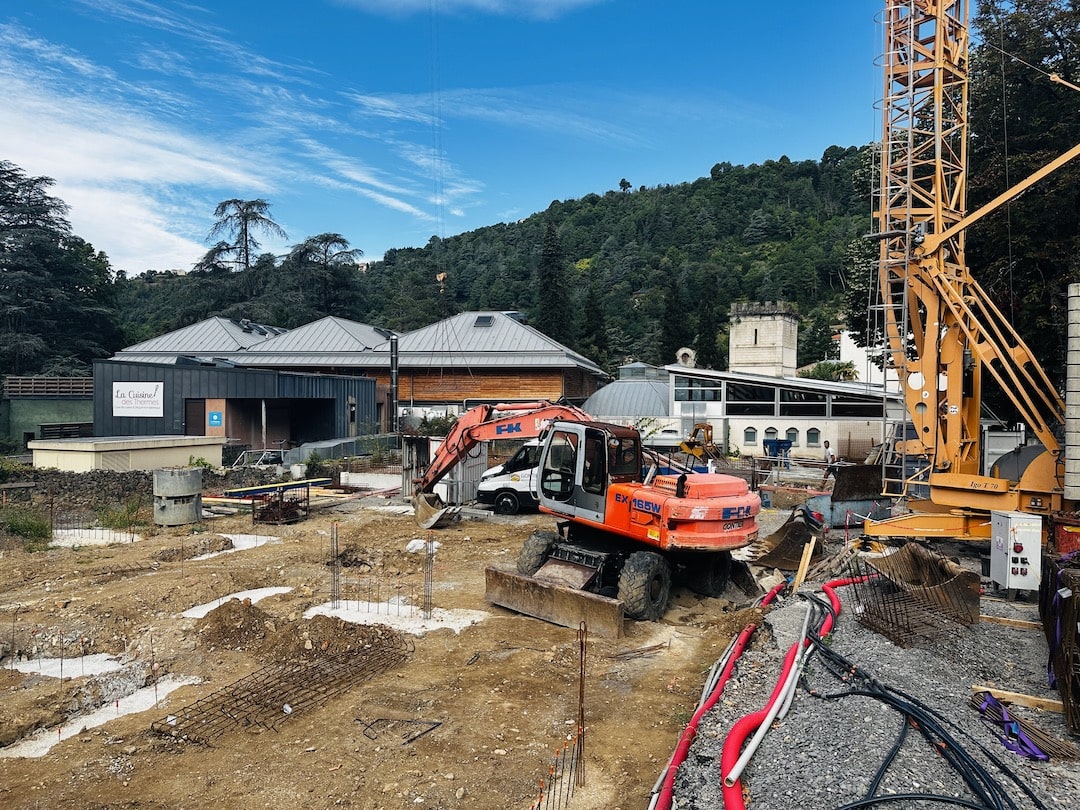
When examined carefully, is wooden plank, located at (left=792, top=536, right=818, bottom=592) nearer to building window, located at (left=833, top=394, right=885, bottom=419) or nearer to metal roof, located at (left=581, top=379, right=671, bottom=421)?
building window, located at (left=833, top=394, right=885, bottom=419)

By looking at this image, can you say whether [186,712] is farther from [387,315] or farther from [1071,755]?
[387,315]

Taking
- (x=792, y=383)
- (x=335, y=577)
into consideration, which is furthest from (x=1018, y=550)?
(x=792, y=383)

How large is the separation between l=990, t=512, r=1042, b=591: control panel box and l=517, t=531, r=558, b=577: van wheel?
20.0ft

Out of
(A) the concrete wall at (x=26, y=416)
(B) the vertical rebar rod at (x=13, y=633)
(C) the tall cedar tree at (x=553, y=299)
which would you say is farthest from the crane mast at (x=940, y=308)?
(C) the tall cedar tree at (x=553, y=299)

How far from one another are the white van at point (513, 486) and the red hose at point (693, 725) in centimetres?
983

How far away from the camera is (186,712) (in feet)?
22.7

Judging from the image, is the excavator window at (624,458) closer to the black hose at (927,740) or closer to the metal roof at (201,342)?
the black hose at (927,740)

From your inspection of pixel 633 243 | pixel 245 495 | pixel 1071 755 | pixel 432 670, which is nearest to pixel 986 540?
pixel 1071 755

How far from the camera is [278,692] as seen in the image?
A: 23.9 feet

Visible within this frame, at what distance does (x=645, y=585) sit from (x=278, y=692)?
469cm

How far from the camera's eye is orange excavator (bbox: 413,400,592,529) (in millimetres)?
13938

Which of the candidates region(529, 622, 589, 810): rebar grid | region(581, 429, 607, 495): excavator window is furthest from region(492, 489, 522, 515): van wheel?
region(529, 622, 589, 810): rebar grid

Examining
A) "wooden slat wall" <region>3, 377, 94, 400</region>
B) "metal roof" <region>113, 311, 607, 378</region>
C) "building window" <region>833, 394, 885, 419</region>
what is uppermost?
"metal roof" <region>113, 311, 607, 378</region>

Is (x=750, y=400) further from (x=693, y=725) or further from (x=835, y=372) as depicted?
(x=693, y=725)
